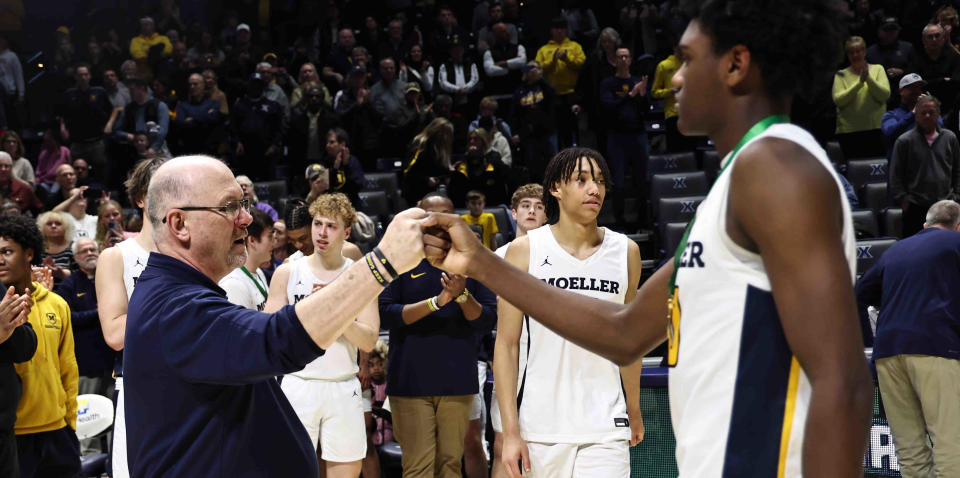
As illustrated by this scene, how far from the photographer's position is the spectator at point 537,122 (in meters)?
12.0

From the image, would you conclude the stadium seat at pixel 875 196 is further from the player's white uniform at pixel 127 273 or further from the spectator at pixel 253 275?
the player's white uniform at pixel 127 273

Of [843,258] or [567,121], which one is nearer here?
[843,258]

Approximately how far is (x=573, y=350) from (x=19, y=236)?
127 inches

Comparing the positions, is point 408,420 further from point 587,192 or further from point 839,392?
point 839,392

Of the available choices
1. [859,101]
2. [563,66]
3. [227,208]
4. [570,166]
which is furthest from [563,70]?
[227,208]

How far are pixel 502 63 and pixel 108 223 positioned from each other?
249 inches

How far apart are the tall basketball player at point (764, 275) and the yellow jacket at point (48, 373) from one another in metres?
4.48

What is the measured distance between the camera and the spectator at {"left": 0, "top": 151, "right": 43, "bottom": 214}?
456 inches

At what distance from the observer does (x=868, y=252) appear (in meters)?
9.11

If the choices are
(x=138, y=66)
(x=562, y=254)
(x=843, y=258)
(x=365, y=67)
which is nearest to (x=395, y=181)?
(x=365, y=67)

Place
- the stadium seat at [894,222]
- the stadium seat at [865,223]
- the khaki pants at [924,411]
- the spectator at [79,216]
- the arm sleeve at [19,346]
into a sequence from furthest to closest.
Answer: the spectator at [79,216] → the stadium seat at [894,222] → the stadium seat at [865,223] → the khaki pants at [924,411] → the arm sleeve at [19,346]

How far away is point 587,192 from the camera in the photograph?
15.4 feet

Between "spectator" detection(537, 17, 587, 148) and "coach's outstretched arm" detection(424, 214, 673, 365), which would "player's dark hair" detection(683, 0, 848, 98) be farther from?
"spectator" detection(537, 17, 587, 148)

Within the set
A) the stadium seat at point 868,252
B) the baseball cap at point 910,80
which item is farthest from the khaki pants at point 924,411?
the baseball cap at point 910,80
